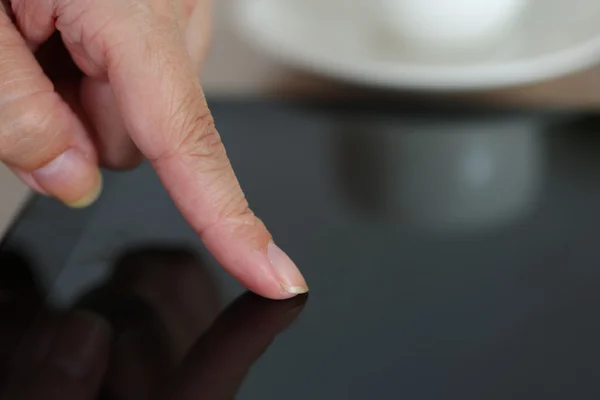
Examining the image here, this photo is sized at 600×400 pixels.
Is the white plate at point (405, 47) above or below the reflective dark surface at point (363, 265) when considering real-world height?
above

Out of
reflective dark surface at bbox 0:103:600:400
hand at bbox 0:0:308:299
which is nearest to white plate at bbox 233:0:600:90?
reflective dark surface at bbox 0:103:600:400

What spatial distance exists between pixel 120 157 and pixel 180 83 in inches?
3.4

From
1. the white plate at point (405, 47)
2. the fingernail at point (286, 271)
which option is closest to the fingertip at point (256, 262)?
the fingernail at point (286, 271)

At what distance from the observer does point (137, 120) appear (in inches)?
12.8

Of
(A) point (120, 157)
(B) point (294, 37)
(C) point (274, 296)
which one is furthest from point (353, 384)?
(B) point (294, 37)

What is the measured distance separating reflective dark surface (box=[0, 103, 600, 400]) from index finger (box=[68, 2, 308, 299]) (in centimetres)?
2

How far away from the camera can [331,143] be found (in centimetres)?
45

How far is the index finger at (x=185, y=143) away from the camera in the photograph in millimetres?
318

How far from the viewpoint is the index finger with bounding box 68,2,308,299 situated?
318mm

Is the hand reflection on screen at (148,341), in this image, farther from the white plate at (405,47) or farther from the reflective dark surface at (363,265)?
the white plate at (405,47)

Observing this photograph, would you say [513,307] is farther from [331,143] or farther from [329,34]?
[329,34]

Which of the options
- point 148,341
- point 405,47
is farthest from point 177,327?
point 405,47

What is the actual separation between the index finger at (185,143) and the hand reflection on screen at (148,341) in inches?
0.8

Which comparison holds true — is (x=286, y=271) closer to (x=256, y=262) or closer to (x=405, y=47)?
(x=256, y=262)
